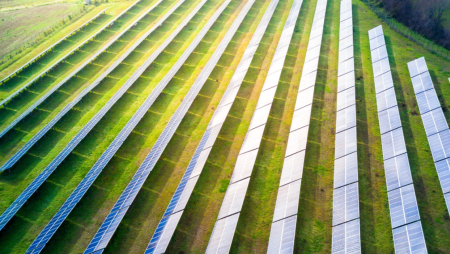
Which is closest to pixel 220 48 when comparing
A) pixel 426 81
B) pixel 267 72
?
pixel 267 72

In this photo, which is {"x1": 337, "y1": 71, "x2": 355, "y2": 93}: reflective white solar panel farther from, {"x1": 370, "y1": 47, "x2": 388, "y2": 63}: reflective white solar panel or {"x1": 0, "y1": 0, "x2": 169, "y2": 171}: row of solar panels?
{"x1": 0, "y1": 0, "x2": 169, "y2": 171}: row of solar panels

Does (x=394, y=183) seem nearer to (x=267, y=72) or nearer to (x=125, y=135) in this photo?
(x=267, y=72)

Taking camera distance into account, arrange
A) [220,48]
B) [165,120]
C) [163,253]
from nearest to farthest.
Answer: [163,253], [165,120], [220,48]

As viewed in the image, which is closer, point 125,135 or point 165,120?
point 125,135

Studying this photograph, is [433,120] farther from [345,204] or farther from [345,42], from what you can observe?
[345,42]

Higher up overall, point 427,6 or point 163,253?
point 427,6

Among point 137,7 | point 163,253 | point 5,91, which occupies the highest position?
point 137,7

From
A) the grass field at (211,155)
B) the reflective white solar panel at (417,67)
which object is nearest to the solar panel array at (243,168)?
the grass field at (211,155)
